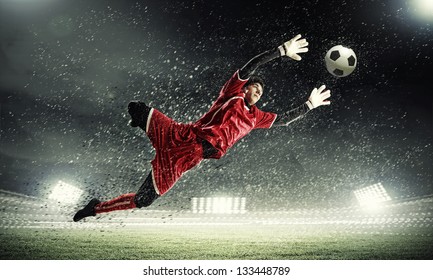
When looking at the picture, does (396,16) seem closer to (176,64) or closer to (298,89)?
(298,89)

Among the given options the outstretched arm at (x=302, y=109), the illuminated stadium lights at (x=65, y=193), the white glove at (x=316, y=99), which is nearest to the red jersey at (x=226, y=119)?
the outstretched arm at (x=302, y=109)

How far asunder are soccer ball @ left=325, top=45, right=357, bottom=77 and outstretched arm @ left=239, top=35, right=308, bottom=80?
89 cm

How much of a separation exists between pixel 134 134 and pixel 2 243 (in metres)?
2.97

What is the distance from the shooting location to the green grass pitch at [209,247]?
11.0 feet

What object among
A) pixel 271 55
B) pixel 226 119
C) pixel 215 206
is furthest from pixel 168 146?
pixel 215 206

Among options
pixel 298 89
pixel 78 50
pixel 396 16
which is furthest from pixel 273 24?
pixel 78 50

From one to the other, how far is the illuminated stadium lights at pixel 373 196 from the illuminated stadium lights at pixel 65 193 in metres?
7.42

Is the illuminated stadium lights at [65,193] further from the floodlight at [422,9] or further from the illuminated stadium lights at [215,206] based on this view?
the floodlight at [422,9]

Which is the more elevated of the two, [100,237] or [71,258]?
[100,237]

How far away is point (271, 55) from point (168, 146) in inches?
49.9

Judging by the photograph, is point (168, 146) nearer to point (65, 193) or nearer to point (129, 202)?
point (129, 202)

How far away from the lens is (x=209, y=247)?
390 centimetres

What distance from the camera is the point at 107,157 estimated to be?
684 centimetres

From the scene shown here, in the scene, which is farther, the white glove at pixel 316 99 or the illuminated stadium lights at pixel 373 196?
the illuminated stadium lights at pixel 373 196
